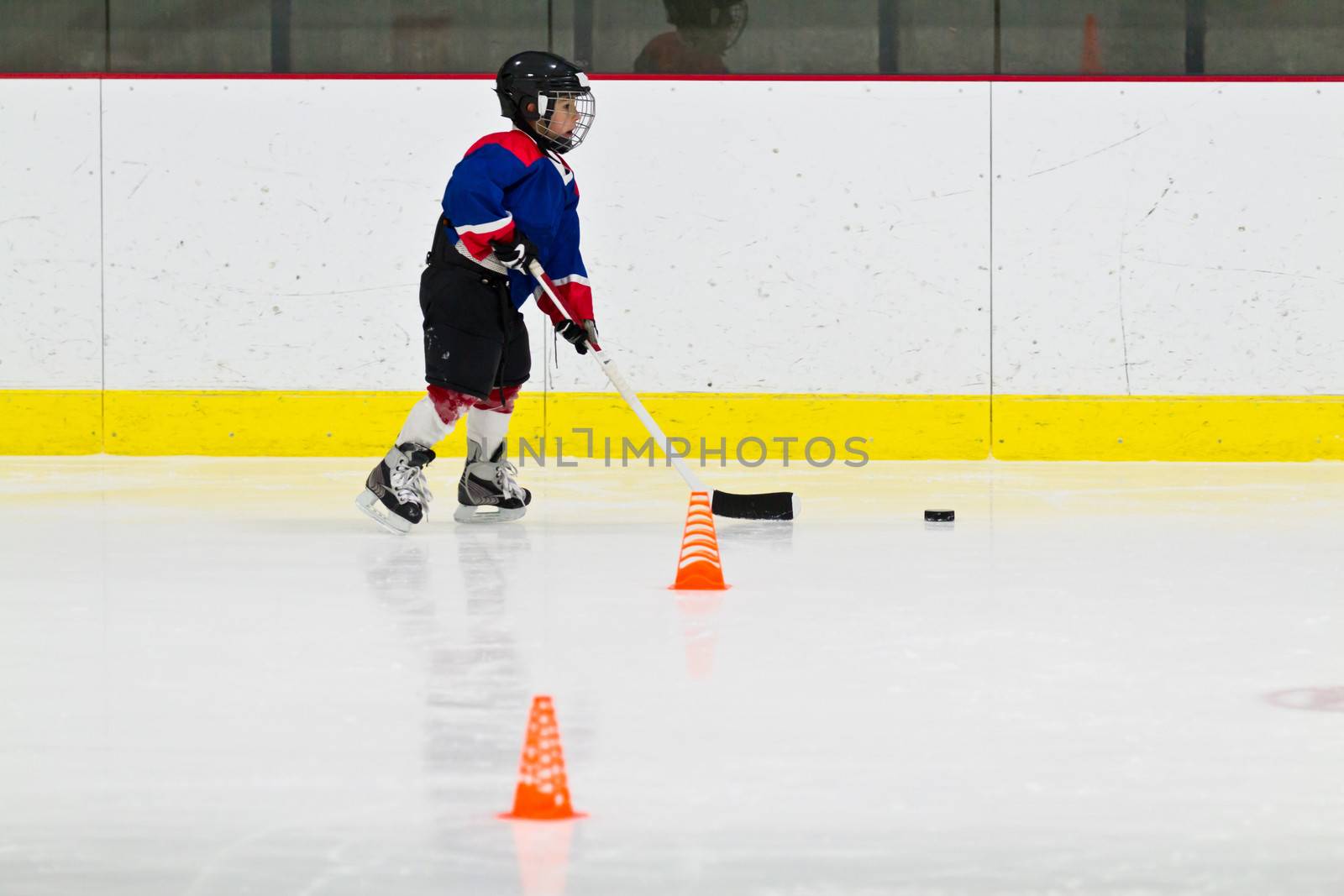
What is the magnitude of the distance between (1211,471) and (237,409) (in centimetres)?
413

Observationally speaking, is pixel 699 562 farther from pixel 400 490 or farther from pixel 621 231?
pixel 621 231

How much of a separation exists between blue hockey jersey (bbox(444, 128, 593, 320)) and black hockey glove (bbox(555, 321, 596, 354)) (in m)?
0.06

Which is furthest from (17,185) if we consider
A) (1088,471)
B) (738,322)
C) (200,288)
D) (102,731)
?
(102,731)

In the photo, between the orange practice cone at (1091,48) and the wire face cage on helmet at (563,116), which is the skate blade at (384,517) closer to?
the wire face cage on helmet at (563,116)

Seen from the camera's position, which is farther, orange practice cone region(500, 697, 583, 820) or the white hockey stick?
the white hockey stick

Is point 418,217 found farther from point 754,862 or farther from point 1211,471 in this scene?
point 754,862

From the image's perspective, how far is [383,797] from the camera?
2139 mm

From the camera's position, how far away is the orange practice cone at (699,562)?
3.96 metres

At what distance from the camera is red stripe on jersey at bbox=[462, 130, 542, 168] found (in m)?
5.35

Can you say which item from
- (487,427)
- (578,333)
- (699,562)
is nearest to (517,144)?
(578,333)

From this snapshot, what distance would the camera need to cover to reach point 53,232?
8117mm

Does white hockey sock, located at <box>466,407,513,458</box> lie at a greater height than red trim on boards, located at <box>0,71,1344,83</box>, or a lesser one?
lesser

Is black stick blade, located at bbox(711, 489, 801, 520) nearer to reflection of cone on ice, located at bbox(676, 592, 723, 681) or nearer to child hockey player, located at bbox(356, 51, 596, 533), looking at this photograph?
child hockey player, located at bbox(356, 51, 596, 533)
